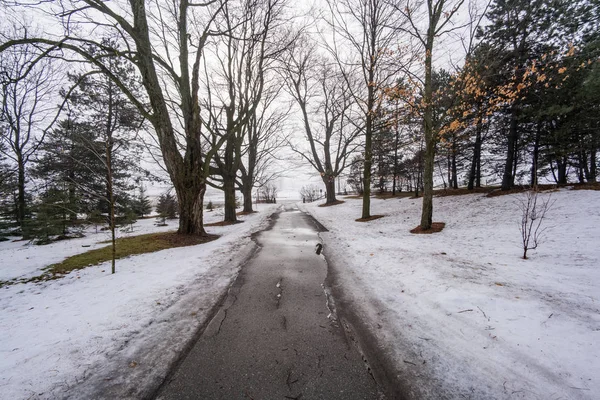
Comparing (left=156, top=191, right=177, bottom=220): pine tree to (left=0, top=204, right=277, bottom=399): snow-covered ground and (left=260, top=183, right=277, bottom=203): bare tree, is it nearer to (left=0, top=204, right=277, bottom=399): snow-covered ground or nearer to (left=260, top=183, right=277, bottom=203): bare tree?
(left=0, top=204, right=277, bottom=399): snow-covered ground

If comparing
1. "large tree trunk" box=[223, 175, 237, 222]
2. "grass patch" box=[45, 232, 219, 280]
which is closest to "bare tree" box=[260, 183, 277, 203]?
"large tree trunk" box=[223, 175, 237, 222]

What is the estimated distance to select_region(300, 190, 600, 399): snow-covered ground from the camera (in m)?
1.85

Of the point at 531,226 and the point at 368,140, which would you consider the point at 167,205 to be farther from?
the point at 531,226

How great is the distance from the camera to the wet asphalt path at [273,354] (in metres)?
1.79

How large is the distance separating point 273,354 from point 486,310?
2854mm

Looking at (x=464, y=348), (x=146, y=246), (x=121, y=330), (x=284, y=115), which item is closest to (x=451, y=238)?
(x=464, y=348)

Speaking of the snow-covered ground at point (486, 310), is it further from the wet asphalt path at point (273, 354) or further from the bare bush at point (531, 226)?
the wet asphalt path at point (273, 354)

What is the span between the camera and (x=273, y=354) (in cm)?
220

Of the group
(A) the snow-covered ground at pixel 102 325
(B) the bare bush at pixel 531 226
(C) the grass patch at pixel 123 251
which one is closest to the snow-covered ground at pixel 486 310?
(B) the bare bush at pixel 531 226

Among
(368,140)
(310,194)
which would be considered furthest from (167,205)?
(310,194)

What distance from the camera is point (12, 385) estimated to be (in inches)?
70.1

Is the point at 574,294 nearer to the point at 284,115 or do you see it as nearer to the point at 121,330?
the point at 121,330

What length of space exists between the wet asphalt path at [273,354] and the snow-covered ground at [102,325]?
1.03 feet

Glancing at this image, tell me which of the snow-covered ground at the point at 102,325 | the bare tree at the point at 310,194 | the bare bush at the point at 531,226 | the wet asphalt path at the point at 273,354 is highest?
the bare tree at the point at 310,194
